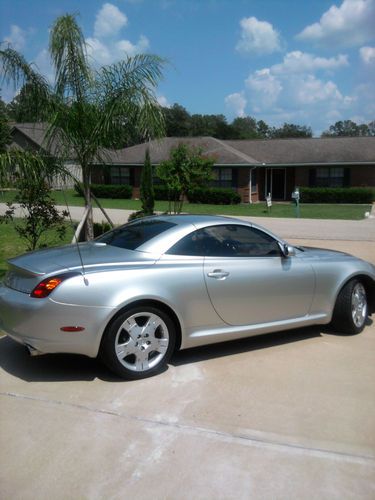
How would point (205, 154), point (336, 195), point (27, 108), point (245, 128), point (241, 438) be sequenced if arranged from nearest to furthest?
point (241, 438)
point (27, 108)
point (336, 195)
point (205, 154)
point (245, 128)

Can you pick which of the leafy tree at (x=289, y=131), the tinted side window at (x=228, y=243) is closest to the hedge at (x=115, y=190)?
the tinted side window at (x=228, y=243)

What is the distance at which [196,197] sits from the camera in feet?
105

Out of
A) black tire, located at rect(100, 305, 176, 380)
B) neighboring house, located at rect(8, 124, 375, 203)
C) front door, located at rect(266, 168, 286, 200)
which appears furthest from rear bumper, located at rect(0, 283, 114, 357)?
front door, located at rect(266, 168, 286, 200)

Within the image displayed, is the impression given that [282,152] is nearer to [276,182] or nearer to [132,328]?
[276,182]

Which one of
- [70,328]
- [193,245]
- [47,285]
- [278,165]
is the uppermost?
[278,165]

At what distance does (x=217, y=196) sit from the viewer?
31484 millimetres

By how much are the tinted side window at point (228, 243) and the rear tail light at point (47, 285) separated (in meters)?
1.01

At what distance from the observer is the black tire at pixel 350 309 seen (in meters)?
5.80

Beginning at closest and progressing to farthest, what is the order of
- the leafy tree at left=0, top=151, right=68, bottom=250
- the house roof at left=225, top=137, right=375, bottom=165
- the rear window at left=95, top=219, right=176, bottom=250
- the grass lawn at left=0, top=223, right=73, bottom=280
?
the rear window at left=95, top=219, right=176, bottom=250
the leafy tree at left=0, top=151, right=68, bottom=250
the grass lawn at left=0, top=223, right=73, bottom=280
the house roof at left=225, top=137, right=375, bottom=165

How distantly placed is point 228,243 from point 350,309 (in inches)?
65.8

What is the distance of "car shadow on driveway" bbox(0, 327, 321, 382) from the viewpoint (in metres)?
4.56

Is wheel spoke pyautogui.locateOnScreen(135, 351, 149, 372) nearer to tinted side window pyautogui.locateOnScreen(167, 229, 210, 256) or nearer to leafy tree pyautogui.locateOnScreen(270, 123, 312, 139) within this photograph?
tinted side window pyautogui.locateOnScreen(167, 229, 210, 256)

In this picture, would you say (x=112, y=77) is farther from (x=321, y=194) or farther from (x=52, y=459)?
(x=321, y=194)

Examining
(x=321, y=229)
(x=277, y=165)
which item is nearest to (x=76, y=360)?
(x=321, y=229)
